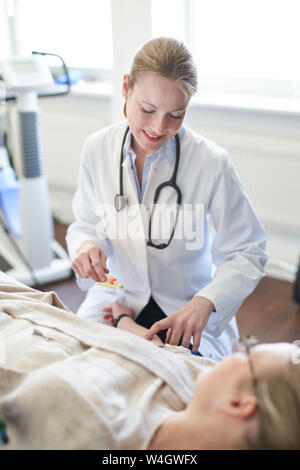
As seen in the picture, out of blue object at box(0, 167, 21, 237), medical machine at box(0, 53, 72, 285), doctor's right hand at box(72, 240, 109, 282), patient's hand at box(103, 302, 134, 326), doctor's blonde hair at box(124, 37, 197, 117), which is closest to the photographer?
doctor's blonde hair at box(124, 37, 197, 117)

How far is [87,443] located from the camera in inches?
29.2

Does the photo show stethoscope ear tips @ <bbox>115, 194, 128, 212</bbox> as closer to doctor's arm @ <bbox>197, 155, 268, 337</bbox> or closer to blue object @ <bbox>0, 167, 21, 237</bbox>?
doctor's arm @ <bbox>197, 155, 268, 337</bbox>

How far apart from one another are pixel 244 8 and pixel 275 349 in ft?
7.46

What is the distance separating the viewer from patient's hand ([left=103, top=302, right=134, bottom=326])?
142 centimetres

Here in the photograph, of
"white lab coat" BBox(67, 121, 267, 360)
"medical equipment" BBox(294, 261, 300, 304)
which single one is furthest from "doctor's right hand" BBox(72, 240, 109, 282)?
"medical equipment" BBox(294, 261, 300, 304)

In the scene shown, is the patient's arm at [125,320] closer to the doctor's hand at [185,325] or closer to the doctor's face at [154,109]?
the doctor's hand at [185,325]

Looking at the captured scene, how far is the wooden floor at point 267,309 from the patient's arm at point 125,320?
930 millimetres

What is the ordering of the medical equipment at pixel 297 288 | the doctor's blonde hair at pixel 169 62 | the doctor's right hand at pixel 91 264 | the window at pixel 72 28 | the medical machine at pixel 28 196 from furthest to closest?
the window at pixel 72 28
the medical equipment at pixel 297 288
the medical machine at pixel 28 196
the doctor's right hand at pixel 91 264
the doctor's blonde hair at pixel 169 62

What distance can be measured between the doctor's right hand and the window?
216 cm

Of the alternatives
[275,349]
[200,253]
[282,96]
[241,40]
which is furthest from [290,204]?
[275,349]

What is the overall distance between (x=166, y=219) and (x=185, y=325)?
33 centimetres

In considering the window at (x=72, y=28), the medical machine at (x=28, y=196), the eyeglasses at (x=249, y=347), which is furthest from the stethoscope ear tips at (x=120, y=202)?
the window at (x=72, y=28)

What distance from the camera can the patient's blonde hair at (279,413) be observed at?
28.9 inches

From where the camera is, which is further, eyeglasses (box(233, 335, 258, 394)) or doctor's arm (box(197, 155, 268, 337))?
doctor's arm (box(197, 155, 268, 337))
